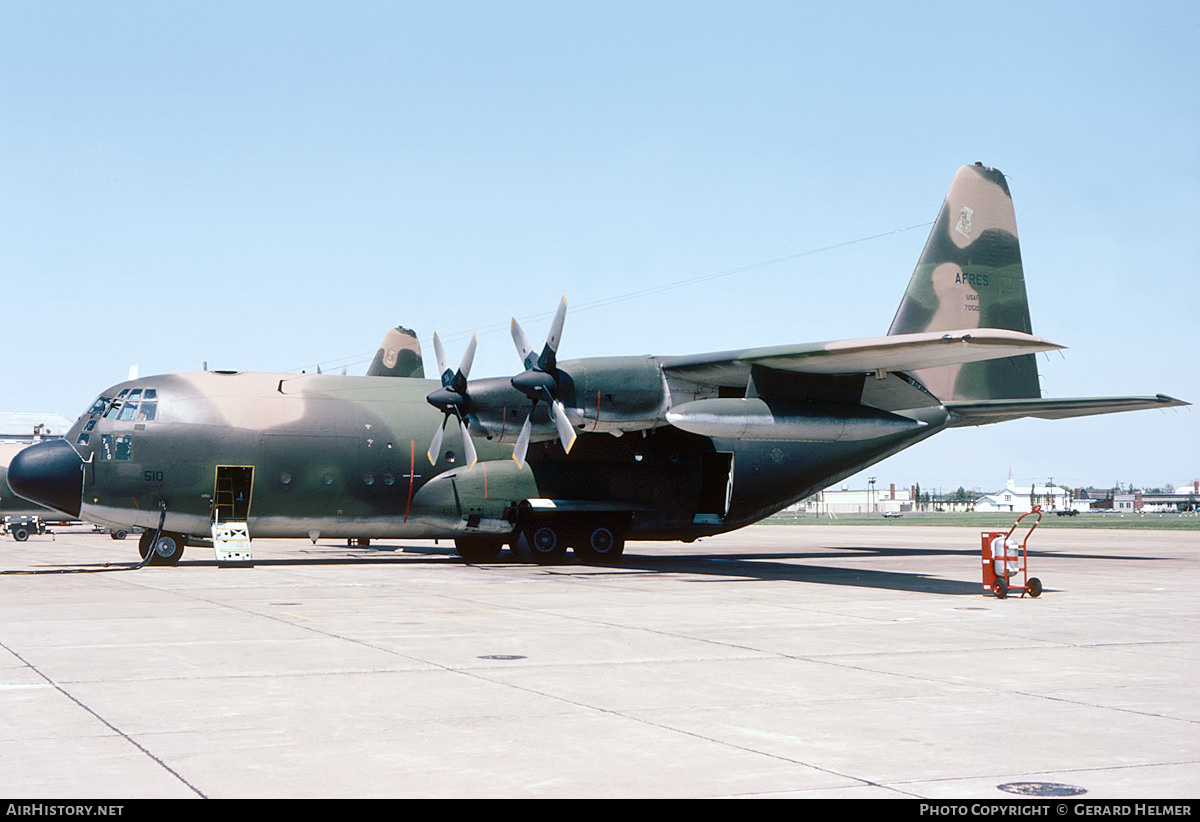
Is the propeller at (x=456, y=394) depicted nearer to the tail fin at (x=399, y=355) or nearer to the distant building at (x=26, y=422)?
the tail fin at (x=399, y=355)

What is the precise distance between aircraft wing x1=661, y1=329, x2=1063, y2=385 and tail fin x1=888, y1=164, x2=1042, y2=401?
7.53 m

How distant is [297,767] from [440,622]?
29.3 feet

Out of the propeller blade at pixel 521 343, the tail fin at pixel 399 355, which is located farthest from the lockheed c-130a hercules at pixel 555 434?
the tail fin at pixel 399 355

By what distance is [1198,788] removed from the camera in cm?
674

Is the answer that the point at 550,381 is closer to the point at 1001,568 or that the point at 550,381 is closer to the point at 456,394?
the point at 456,394

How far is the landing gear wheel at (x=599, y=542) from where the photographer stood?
30.7m

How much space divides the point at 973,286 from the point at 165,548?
2287 centimetres

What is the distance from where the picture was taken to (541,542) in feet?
99.9

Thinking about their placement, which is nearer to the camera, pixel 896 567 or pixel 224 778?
pixel 224 778

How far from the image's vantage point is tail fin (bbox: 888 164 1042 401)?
106 feet

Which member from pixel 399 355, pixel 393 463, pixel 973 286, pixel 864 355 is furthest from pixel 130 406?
pixel 973 286

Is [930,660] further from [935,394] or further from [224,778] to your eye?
[935,394]

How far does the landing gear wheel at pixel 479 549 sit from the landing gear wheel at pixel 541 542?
1.87 metres

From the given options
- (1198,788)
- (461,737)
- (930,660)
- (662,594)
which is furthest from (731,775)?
(662,594)
